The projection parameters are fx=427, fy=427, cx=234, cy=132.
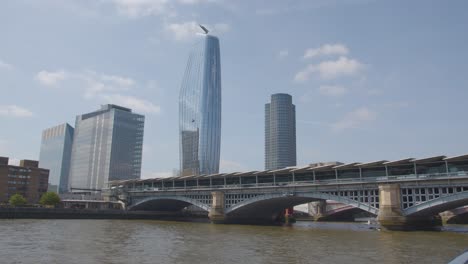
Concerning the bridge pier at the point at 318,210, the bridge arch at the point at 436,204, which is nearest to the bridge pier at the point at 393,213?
the bridge arch at the point at 436,204

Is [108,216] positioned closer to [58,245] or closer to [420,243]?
[58,245]

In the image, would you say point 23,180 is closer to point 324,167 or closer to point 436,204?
point 324,167

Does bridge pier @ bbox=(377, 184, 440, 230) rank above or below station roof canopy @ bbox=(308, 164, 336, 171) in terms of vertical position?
below

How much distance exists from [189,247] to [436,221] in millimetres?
51127

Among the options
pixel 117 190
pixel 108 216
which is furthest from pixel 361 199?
pixel 117 190

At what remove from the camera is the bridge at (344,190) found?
65250mm

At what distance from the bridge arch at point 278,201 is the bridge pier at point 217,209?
1.49 m

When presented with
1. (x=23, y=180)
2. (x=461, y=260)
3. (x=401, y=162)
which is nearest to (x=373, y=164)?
(x=401, y=162)

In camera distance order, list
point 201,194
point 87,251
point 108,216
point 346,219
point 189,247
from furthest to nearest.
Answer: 1. point 346,219
2. point 108,216
3. point 201,194
4. point 189,247
5. point 87,251

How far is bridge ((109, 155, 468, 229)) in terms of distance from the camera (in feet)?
214

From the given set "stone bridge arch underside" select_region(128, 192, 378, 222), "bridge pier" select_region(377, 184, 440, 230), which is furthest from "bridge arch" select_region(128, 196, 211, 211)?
"bridge pier" select_region(377, 184, 440, 230)

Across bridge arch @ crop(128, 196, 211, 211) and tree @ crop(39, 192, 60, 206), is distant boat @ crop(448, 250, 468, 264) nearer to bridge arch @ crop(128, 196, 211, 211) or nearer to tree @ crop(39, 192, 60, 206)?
bridge arch @ crop(128, 196, 211, 211)

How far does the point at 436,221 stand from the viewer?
74938 mm

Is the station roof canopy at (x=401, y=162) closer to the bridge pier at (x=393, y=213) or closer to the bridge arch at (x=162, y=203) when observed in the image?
the bridge pier at (x=393, y=213)
